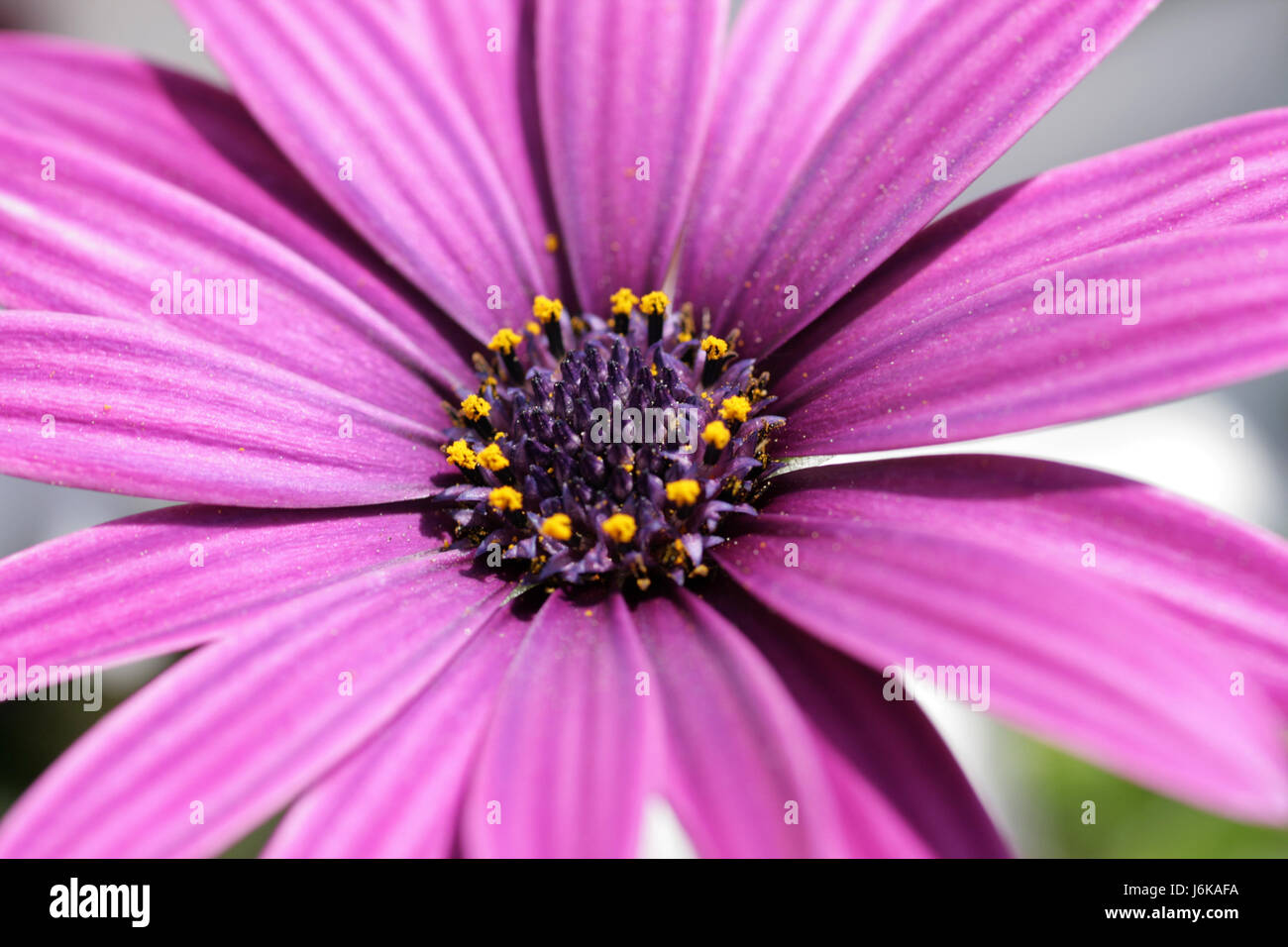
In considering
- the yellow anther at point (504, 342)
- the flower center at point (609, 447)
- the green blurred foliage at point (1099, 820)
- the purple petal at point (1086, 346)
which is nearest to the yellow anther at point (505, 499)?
the flower center at point (609, 447)

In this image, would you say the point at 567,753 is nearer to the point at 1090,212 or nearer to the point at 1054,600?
the point at 1054,600

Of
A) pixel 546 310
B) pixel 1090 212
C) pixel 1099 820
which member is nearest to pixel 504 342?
pixel 546 310

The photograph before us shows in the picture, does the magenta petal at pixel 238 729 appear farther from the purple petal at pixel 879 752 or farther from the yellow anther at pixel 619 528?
the purple petal at pixel 879 752

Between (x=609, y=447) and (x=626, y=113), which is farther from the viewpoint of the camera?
(x=626, y=113)

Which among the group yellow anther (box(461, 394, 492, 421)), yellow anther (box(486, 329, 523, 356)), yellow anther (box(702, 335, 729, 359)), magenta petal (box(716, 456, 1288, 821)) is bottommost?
magenta petal (box(716, 456, 1288, 821))

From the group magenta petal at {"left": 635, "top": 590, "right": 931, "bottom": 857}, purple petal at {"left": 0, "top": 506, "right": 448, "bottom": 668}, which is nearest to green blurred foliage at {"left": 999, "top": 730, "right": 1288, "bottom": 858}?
magenta petal at {"left": 635, "top": 590, "right": 931, "bottom": 857}

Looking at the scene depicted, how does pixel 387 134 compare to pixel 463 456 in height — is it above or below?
above

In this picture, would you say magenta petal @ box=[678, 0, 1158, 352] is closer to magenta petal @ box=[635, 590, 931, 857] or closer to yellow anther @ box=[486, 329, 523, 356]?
yellow anther @ box=[486, 329, 523, 356]
